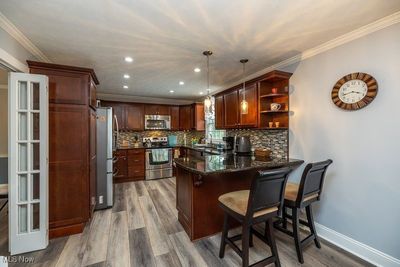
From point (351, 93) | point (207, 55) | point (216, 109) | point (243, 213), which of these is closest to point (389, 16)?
point (351, 93)

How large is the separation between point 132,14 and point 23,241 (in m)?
2.72

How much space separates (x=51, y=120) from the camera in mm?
2271

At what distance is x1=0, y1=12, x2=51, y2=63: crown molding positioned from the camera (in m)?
1.79

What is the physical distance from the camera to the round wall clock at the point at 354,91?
189cm

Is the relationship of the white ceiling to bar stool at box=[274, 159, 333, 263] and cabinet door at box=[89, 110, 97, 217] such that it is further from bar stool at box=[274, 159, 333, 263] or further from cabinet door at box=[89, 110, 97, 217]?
bar stool at box=[274, 159, 333, 263]

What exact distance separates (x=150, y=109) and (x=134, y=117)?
54cm

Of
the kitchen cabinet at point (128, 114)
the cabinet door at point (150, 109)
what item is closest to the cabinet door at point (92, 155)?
the kitchen cabinet at point (128, 114)

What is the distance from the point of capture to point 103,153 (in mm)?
3168

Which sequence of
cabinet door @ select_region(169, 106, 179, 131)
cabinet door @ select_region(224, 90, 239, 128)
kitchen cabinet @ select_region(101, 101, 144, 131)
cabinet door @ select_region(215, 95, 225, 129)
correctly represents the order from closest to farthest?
cabinet door @ select_region(224, 90, 239, 128), cabinet door @ select_region(215, 95, 225, 129), kitchen cabinet @ select_region(101, 101, 144, 131), cabinet door @ select_region(169, 106, 179, 131)

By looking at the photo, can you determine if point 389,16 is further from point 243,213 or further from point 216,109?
point 216,109

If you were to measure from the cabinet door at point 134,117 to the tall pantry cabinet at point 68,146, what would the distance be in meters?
2.84

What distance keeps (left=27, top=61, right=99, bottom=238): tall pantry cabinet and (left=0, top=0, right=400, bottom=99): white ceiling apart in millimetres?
444

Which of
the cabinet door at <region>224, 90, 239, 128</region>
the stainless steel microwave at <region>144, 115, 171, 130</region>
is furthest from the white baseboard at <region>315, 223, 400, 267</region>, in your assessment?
the stainless steel microwave at <region>144, 115, 171, 130</region>

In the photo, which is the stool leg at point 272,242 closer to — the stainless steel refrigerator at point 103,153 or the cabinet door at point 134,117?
the stainless steel refrigerator at point 103,153
